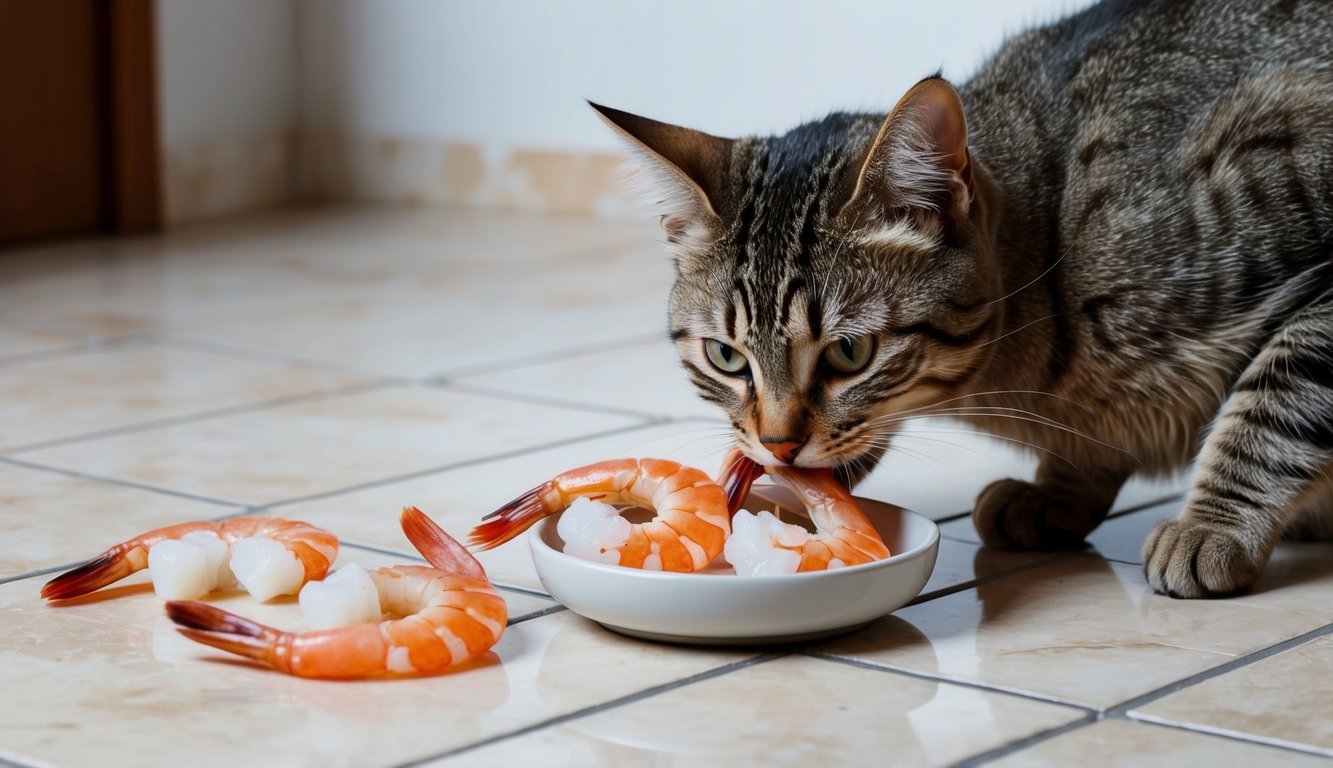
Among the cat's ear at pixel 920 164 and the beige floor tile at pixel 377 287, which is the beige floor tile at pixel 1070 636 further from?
the beige floor tile at pixel 377 287

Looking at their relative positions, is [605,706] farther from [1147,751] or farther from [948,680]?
[1147,751]

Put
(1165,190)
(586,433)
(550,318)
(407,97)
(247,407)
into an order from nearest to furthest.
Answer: (1165,190) < (586,433) < (247,407) < (550,318) < (407,97)

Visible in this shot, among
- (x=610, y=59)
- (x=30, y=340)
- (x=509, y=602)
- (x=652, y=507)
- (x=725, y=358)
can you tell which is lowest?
(x=30, y=340)

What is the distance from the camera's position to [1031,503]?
173 centimetres

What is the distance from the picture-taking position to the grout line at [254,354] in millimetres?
2654

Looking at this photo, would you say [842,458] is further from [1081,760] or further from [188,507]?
[188,507]

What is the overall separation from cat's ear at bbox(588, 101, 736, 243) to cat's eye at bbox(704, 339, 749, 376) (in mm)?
113

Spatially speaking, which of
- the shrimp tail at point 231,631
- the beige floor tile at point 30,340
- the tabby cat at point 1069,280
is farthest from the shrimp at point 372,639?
the beige floor tile at point 30,340

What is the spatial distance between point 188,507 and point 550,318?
4.32 feet

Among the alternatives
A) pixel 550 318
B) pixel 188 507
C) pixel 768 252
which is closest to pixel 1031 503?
pixel 768 252

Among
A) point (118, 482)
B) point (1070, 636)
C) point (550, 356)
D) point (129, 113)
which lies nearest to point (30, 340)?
point (550, 356)

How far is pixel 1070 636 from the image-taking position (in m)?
1.44

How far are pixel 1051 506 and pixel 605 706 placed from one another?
662mm

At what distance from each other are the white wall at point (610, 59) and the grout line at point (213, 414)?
1524 millimetres
